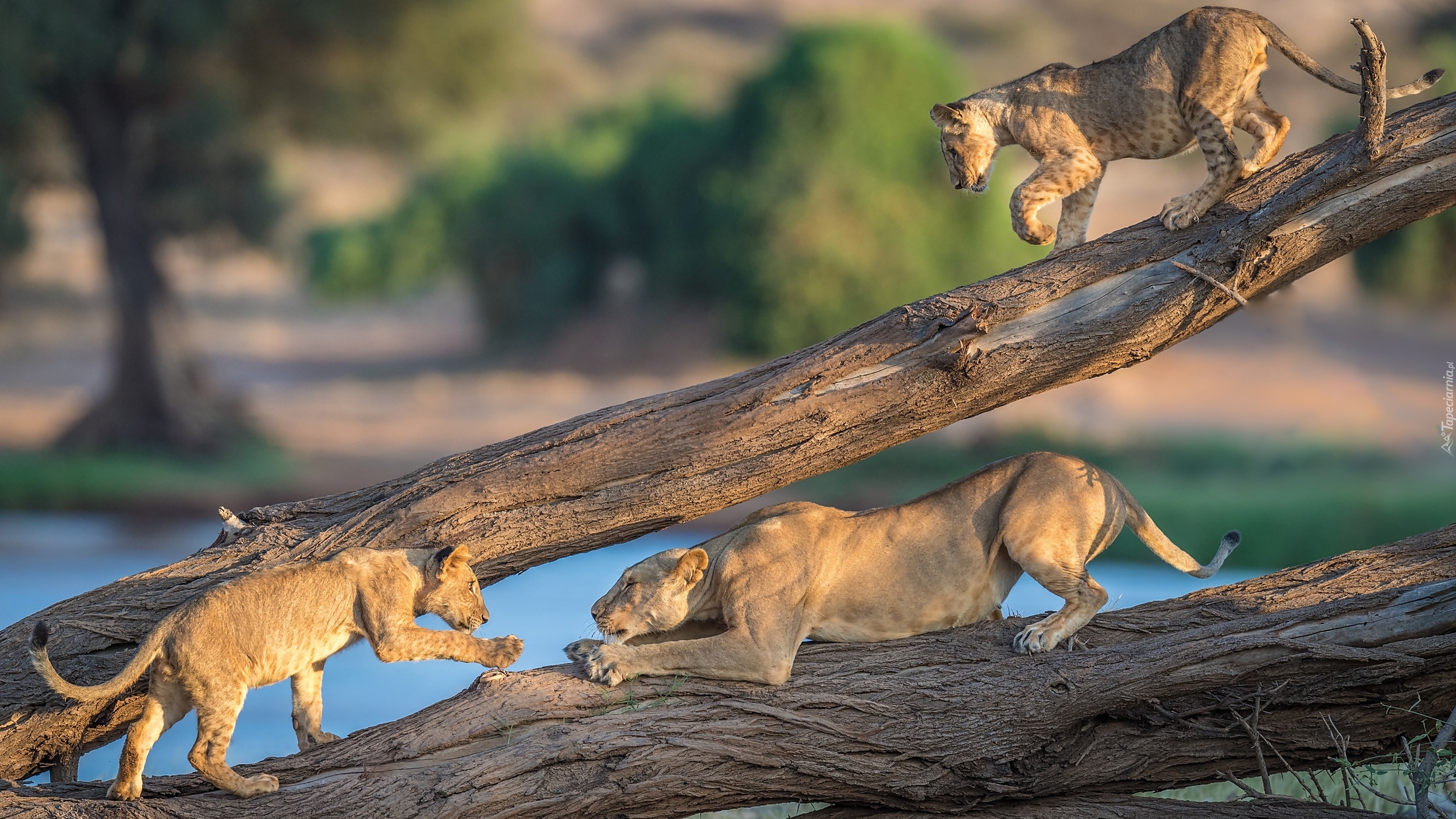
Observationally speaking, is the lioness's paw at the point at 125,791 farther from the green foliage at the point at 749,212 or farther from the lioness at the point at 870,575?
the green foliage at the point at 749,212

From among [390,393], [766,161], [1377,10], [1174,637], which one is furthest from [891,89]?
[1174,637]

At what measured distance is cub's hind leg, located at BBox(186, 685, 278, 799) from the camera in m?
4.05

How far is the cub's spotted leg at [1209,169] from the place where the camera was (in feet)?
14.4

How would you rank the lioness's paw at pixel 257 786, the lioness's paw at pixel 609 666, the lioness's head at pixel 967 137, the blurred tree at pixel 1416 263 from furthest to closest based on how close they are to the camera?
the blurred tree at pixel 1416 263 < the lioness's head at pixel 967 137 < the lioness's paw at pixel 609 666 < the lioness's paw at pixel 257 786

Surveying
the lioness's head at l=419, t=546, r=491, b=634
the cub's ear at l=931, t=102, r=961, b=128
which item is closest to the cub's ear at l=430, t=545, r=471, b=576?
the lioness's head at l=419, t=546, r=491, b=634

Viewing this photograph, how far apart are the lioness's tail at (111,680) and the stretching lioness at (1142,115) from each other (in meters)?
3.50

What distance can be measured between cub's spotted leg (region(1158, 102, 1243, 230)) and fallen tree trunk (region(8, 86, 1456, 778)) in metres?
0.05

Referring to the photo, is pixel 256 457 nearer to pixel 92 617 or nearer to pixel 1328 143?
pixel 92 617

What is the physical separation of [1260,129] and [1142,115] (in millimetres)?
468

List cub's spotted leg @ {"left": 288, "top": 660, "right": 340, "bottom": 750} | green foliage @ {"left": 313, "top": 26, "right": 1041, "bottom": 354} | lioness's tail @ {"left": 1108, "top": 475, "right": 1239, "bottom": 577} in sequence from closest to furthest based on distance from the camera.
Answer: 1. cub's spotted leg @ {"left": 288, "top": 660, "right": 340, "bottom": 750}
2. lioness's tail @ {"left": 1108, "top": 475, "right": 1239, "bottom": 577}
3. green foliage @ {"left": 313, "top": 26, "right": 1041, "bottom": 354}

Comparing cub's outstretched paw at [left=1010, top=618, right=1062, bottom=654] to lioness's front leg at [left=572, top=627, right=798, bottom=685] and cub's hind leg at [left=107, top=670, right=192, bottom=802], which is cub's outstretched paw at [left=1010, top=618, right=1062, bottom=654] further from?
cub's hind leg at [left=107, top=670, right=192, bottom=802]

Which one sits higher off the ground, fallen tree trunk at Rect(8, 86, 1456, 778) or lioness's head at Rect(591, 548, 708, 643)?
fallen tree trunk at Rect(8, 86, 1456, 778)

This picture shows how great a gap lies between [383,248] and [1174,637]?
14.6 metres

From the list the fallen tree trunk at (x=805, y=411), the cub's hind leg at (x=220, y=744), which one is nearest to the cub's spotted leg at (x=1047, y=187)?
the fallen tree trunk at (x=805, y=411)
